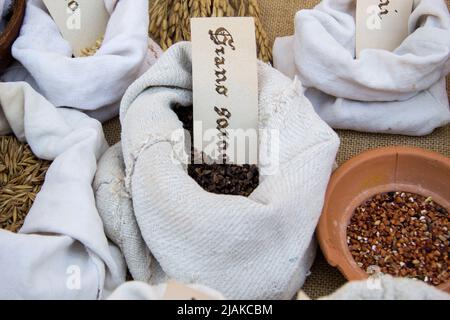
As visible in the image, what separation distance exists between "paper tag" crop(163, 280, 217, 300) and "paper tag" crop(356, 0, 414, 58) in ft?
1.96

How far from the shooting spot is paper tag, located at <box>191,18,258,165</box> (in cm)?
83

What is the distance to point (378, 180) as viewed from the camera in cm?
94

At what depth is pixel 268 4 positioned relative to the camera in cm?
120

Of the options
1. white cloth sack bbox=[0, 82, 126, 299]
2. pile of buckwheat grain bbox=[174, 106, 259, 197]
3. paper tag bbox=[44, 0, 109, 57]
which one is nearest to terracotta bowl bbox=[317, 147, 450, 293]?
pile of buckwheat grain bbox=[174, 106, 259, 197]

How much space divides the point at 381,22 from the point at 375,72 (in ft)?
0.41

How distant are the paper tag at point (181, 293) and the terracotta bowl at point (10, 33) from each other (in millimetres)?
614

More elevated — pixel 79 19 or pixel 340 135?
pixel 79 19

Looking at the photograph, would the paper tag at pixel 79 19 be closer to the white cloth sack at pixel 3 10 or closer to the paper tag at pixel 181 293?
the white cloth sack at pixel 3 10

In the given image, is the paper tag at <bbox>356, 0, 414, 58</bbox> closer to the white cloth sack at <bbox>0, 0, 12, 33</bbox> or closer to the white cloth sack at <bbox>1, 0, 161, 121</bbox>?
the white cloth sack at <bbox>1, 0, 161, 121</bbox>

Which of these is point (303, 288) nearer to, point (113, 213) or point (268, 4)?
point (113, 213)

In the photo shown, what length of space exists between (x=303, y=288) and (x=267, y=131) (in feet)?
0.81

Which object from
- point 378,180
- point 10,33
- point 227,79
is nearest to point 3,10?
point 10,33

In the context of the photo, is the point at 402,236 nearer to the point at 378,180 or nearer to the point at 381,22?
the point at 378,180

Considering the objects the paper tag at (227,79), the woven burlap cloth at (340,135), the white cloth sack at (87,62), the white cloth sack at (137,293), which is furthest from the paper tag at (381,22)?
the white cloth sack at (137,293)
